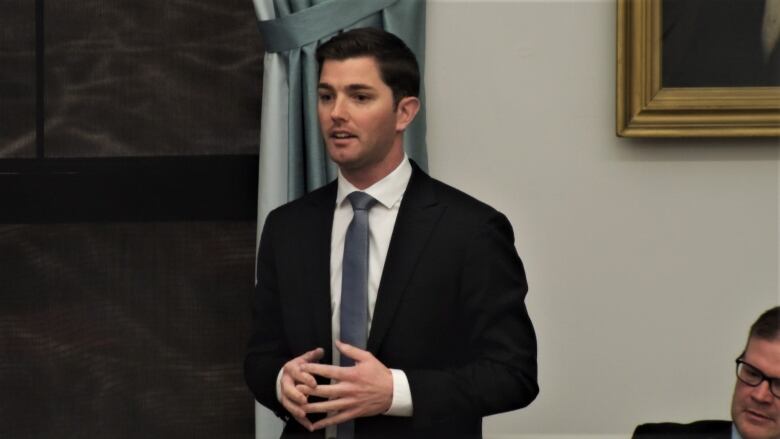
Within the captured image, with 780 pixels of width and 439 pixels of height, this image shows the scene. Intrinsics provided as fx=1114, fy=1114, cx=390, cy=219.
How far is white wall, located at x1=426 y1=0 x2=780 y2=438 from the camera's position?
1899mm

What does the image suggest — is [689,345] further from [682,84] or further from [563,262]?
[682,84]

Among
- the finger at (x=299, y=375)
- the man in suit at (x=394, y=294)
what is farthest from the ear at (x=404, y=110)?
the finger at (x=299, y=375)

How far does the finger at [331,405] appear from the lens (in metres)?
1.46

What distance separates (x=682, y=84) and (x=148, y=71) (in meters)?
0.93

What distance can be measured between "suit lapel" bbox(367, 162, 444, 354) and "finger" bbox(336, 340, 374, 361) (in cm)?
6

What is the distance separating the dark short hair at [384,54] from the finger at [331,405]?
42cm

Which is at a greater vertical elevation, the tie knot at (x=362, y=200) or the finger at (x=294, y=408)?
the tie knot at (x=362, y=200)

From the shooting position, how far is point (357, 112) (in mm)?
1546

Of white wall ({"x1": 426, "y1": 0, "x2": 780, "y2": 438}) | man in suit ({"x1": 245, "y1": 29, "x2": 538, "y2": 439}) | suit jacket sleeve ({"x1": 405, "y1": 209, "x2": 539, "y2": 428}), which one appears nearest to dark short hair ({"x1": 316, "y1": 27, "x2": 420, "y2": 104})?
man in suit ({"x1": 245, "y1": 29, "x2": 538, "y2": 439})

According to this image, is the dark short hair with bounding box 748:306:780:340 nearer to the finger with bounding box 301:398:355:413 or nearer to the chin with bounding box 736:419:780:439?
the chin with bounding box 736:419:780:439

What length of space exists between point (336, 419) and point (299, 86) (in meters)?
0.65

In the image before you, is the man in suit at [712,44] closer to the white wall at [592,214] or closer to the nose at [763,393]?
the white wall at [592,214]

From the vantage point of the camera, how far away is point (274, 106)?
1906 millimetres

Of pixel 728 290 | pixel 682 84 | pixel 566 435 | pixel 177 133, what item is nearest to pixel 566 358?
→ pixel 566 435
